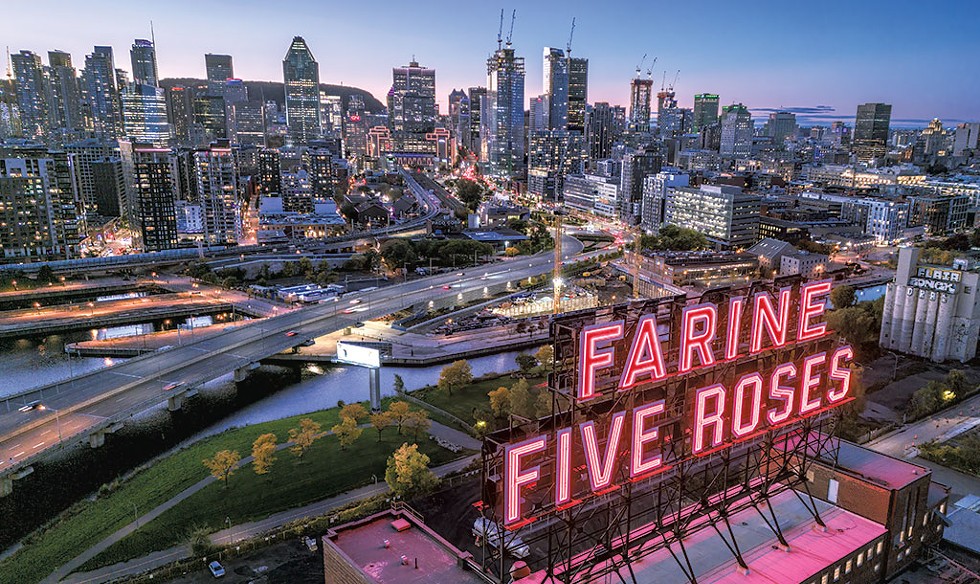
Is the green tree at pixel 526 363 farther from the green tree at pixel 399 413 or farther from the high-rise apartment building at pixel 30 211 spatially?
the high-rise apartment building at pixel 30 211

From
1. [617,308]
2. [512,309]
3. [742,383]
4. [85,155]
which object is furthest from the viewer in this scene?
[85,155]

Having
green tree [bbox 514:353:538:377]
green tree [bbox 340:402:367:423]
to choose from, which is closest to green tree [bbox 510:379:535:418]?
green tree [bbox 340:402:367:423]

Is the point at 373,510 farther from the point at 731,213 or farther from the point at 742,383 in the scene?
the point at 731,213

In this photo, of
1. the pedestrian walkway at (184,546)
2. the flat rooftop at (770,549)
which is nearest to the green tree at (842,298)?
the flat rooftop at (770,549)

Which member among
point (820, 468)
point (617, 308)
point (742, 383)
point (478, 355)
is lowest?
point (478, 355)

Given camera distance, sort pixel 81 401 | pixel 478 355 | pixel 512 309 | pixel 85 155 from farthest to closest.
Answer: pixel 85 155, pixel 512 309, pixel 478 355, pixel 81 401

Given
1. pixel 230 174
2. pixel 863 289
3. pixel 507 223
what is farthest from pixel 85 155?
pixel 863 289

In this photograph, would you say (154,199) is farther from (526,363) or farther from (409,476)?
(409,476)
